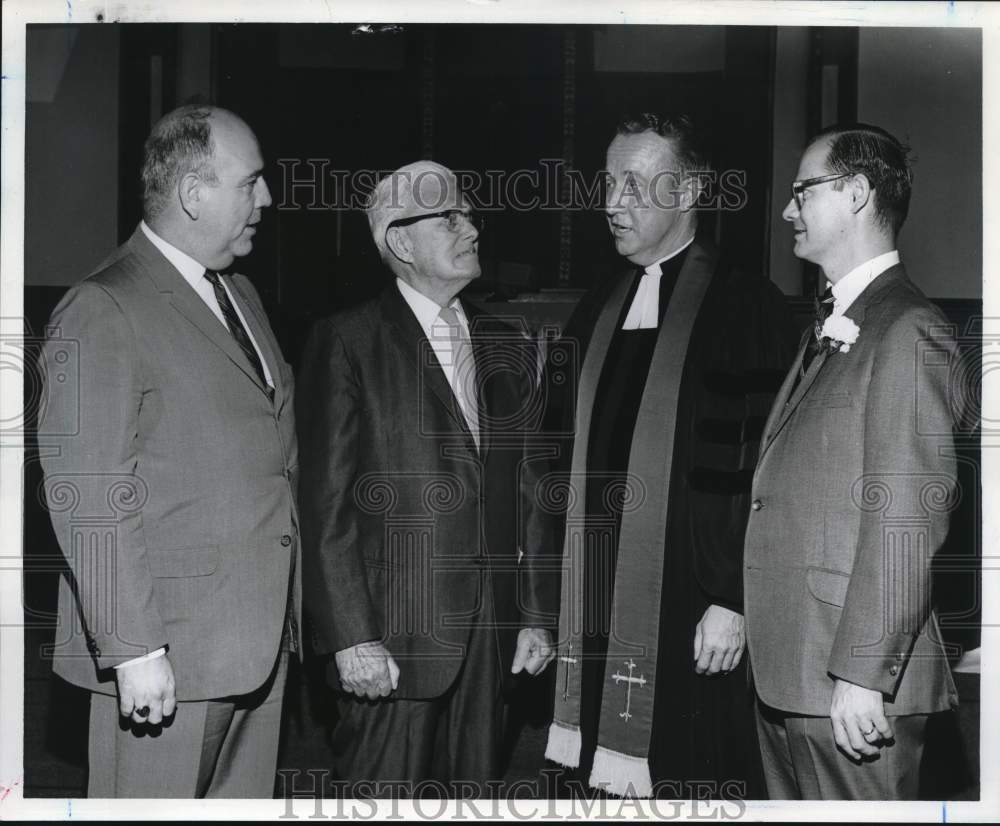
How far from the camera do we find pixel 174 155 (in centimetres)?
360

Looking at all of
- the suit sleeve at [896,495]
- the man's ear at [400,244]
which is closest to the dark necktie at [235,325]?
the man's ear at [400,244]

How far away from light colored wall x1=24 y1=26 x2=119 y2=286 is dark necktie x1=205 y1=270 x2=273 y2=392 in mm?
453

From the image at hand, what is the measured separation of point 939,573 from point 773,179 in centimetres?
124

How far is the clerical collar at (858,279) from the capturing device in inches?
137

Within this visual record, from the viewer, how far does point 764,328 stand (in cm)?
364

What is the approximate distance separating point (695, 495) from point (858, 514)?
0.45 m

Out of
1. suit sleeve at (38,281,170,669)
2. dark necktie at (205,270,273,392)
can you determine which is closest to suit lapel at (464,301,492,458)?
dark necktie at (205,270,273,392)

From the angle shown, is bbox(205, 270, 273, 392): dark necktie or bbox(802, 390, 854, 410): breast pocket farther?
bbox(205, 270, 273, 392): dark necktie

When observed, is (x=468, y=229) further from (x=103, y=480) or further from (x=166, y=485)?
(x=103, y=480)

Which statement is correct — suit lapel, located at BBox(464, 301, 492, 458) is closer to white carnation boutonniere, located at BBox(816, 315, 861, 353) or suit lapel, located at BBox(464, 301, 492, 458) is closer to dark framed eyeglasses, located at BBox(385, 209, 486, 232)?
dark framed eyeglasses, located at BBox(385, 209, 486, 232)

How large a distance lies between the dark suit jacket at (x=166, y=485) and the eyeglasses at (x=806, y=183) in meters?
1.60

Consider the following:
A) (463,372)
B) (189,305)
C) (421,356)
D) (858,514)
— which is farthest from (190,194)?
(858,514)

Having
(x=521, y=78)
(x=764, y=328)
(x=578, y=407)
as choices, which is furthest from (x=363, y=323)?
(x=764, y=328)

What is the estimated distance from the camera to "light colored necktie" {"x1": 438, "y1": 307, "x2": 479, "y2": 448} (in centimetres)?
367
